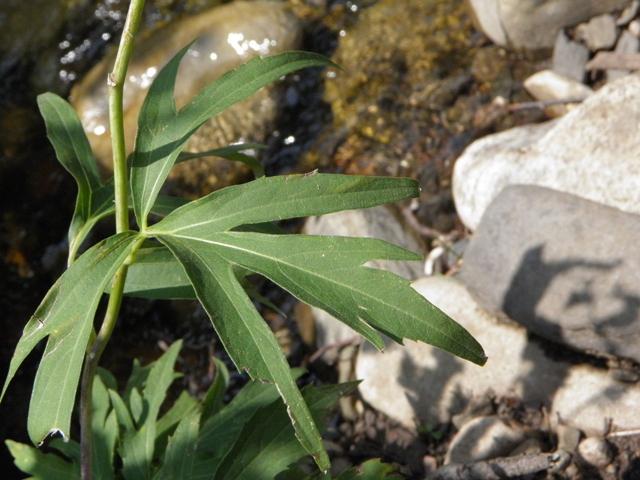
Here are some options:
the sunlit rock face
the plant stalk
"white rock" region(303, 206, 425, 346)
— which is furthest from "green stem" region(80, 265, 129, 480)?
the sunlit rock face

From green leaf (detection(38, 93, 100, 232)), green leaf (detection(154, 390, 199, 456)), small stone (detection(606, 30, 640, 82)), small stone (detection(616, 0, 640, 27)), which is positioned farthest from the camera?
small stone (detection(616, 0, 640, 27))

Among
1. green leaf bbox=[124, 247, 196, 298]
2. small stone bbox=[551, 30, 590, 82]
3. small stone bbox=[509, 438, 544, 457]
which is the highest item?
green leaf bbox=[124, 247, 196, 298]

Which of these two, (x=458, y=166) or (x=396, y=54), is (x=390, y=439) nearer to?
(x=458, y=166)

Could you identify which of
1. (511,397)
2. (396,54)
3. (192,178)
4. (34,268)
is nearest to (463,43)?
(396,54)

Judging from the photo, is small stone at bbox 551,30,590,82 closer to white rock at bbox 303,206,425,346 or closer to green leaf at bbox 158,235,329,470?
white rock at bbox 303,206,425,346

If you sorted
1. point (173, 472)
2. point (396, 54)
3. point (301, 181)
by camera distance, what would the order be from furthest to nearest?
point (396, 54) < point (173, 472) < point (301, 181)
